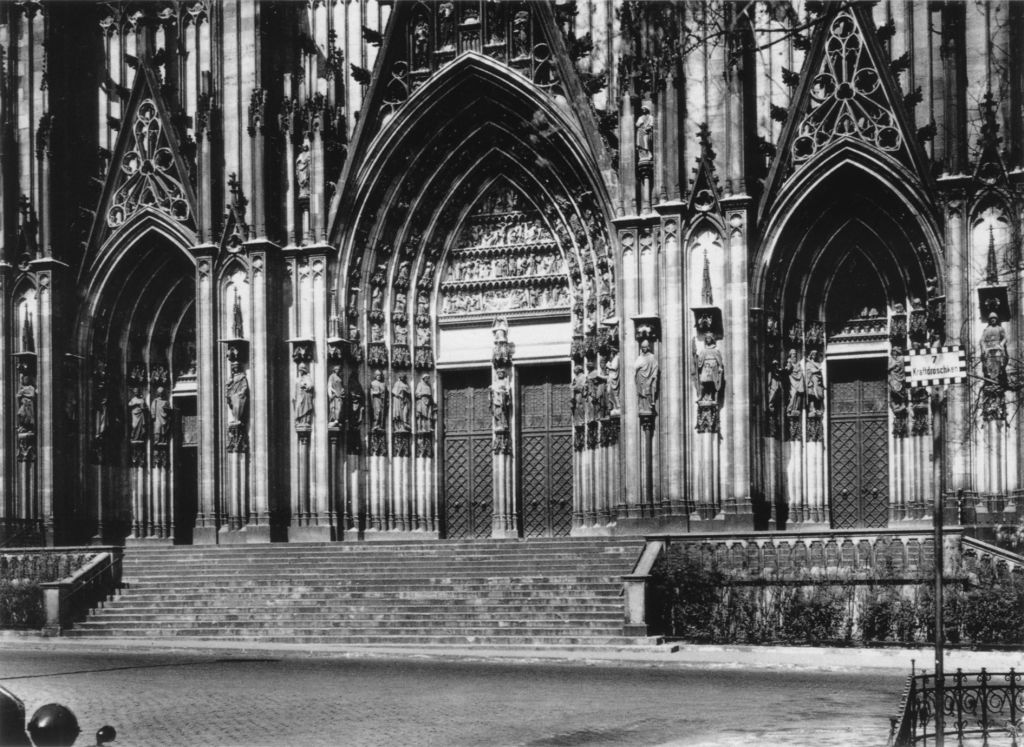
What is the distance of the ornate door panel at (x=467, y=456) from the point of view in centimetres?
3338

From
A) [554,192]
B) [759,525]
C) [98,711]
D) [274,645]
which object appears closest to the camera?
[98,711]

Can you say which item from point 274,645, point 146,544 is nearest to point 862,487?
point 274,645

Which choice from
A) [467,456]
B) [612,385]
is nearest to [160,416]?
[467,456]

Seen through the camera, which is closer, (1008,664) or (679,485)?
(1008,664)

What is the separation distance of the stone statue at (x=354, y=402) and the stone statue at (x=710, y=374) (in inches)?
317

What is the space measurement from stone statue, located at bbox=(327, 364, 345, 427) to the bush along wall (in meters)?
9.49

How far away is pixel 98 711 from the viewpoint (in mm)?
16875

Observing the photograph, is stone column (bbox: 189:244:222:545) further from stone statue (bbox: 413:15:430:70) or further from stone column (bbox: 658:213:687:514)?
stone column (bbox: 658:213:687:514)

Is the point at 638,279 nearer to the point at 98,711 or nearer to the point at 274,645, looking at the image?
the point at 274,645

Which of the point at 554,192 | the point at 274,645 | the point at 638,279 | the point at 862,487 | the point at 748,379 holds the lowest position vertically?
the point at 274,645

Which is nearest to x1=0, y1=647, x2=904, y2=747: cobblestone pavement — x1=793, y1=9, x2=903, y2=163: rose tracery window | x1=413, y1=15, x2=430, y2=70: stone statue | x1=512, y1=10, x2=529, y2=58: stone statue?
A: x1=793, y1=9, x2=903, y2=163: rose tracery window

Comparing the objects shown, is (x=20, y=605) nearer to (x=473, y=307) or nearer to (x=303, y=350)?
(x=303, y=350)

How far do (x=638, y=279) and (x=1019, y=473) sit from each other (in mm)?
8089

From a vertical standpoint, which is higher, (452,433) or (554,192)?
(554,192)
